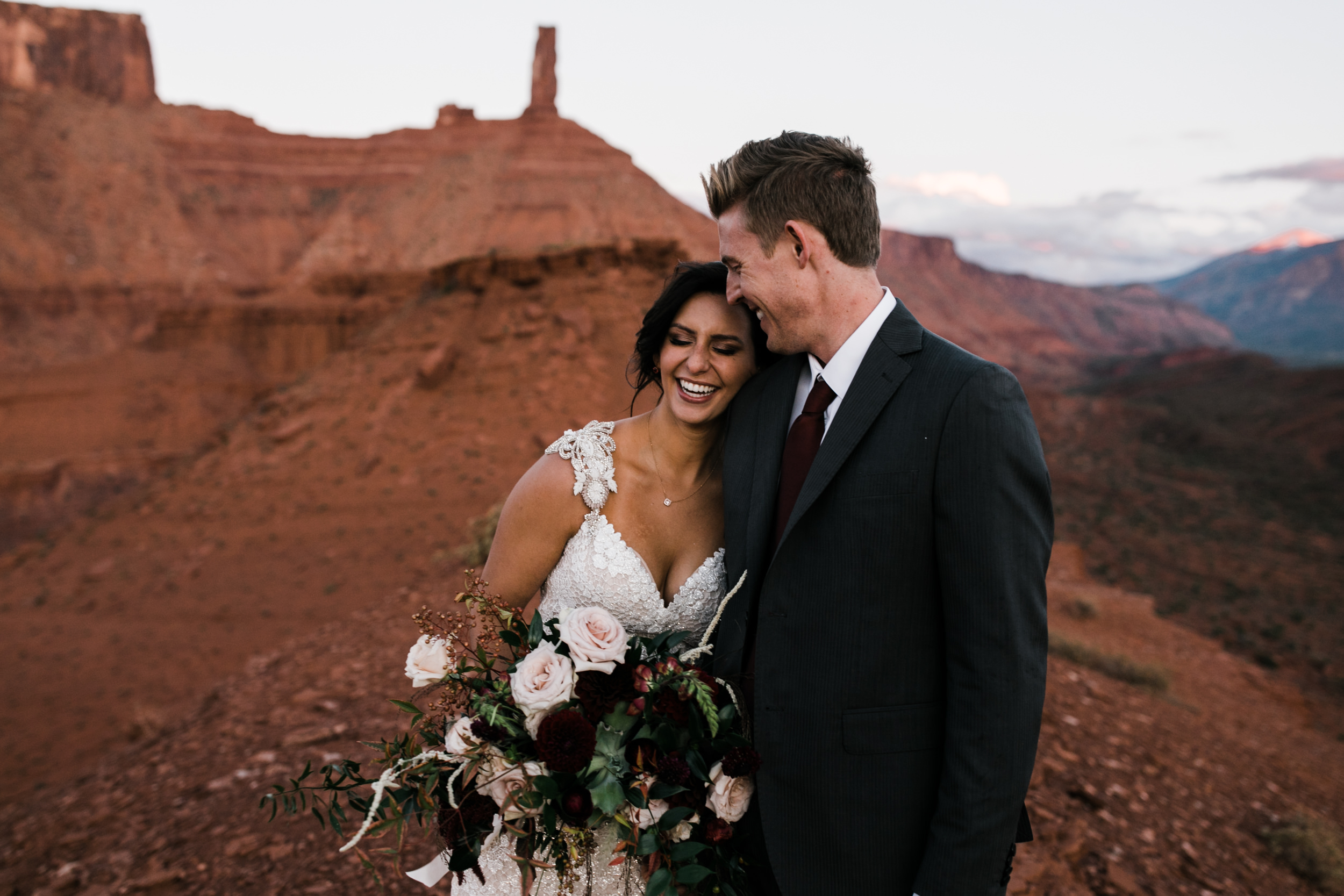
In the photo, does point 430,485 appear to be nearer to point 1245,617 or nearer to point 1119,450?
point 1245,617

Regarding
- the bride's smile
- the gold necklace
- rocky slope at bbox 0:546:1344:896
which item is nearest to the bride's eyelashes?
the bride's smile

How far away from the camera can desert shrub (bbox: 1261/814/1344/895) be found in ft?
15.8

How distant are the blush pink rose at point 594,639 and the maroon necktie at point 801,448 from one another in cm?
51

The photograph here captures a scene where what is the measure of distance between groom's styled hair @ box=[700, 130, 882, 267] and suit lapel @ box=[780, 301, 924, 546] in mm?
262

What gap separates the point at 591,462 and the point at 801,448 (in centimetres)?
87

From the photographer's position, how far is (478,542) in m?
10.8

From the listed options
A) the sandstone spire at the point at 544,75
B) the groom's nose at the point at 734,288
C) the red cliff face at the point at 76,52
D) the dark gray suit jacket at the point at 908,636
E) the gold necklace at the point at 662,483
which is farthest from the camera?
the sandstone spire at the point at 544,75

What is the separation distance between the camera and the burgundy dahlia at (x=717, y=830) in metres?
1.99

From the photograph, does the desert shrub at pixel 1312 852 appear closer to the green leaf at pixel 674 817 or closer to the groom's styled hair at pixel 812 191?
the green leaf at pixel 674 817

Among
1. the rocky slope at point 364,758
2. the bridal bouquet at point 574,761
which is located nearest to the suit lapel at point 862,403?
the bridal bouquet at point 574,761

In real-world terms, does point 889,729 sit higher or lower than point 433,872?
higher

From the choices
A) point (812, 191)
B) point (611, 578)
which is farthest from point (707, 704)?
point (812, 191)

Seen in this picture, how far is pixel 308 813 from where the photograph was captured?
4.96m

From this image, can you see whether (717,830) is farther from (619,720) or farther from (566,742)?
(566,742)
